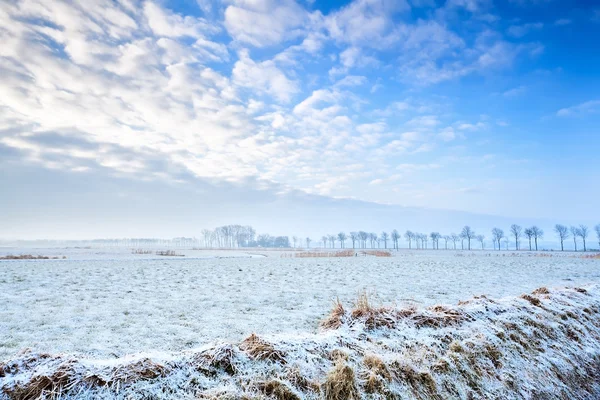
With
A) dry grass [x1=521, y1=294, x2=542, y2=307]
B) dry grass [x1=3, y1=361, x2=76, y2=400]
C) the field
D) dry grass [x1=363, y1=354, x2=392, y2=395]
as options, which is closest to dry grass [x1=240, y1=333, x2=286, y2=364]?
the field

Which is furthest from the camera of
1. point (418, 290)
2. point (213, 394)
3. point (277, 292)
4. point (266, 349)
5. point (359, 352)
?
point (418, 290)

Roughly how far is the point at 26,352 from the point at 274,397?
2.64 metres

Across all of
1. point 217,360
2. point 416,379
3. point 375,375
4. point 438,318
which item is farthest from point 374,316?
point 217,360

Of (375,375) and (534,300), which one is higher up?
(534,300)

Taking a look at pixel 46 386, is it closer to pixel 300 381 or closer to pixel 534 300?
pixel 300 381

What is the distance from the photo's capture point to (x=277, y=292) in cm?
1286

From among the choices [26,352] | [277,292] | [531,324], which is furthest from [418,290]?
[26,352]

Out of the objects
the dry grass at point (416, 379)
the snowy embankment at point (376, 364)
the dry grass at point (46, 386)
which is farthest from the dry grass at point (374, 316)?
the dry grass at point (46, 386)

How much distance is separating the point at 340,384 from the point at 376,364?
0.68 m

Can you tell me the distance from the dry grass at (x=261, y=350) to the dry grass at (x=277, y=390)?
369 mm

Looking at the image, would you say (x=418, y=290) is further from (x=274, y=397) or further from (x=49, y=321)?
(x=49, y=321)

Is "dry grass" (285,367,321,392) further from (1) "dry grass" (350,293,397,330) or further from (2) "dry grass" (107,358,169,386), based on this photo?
(1) "dry grass" (350,293,397,330)

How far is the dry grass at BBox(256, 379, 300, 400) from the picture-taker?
140 inches

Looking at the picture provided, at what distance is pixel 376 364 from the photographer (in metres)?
4.29
